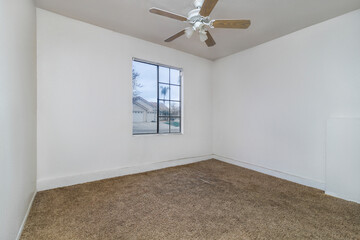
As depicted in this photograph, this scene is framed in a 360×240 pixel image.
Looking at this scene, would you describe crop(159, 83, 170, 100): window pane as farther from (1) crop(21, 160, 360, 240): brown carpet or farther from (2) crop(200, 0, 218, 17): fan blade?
(2) crop(200, 0, 218, 17): fan blade

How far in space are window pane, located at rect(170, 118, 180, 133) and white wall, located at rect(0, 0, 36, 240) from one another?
102 inches

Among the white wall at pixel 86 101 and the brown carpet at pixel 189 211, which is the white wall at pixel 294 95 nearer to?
the brown carpet at pixel 189 211

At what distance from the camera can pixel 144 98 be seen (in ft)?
12.1

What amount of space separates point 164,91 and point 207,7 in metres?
2.30

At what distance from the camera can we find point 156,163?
12.2 feet

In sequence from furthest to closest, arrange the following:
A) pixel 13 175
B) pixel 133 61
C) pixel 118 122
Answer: pixel 133 61 < pixel 118 122 < pixel 13 175

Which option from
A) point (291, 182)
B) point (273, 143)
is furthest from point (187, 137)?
point (291, 182)

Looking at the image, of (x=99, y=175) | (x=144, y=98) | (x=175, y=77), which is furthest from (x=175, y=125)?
(x=99, y=175)

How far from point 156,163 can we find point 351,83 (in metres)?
3.52

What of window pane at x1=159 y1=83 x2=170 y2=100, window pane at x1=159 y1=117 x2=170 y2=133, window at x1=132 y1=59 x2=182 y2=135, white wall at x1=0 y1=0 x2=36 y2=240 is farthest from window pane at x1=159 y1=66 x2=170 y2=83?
white wall at x1=0 y1=0 x2=36 y2=240

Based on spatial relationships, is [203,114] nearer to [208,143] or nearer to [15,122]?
[208,143]

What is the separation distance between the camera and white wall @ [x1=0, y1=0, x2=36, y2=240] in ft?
4.10

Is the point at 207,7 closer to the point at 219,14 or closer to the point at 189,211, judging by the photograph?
the point at 219,14

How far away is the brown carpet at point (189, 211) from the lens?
1.69 m
